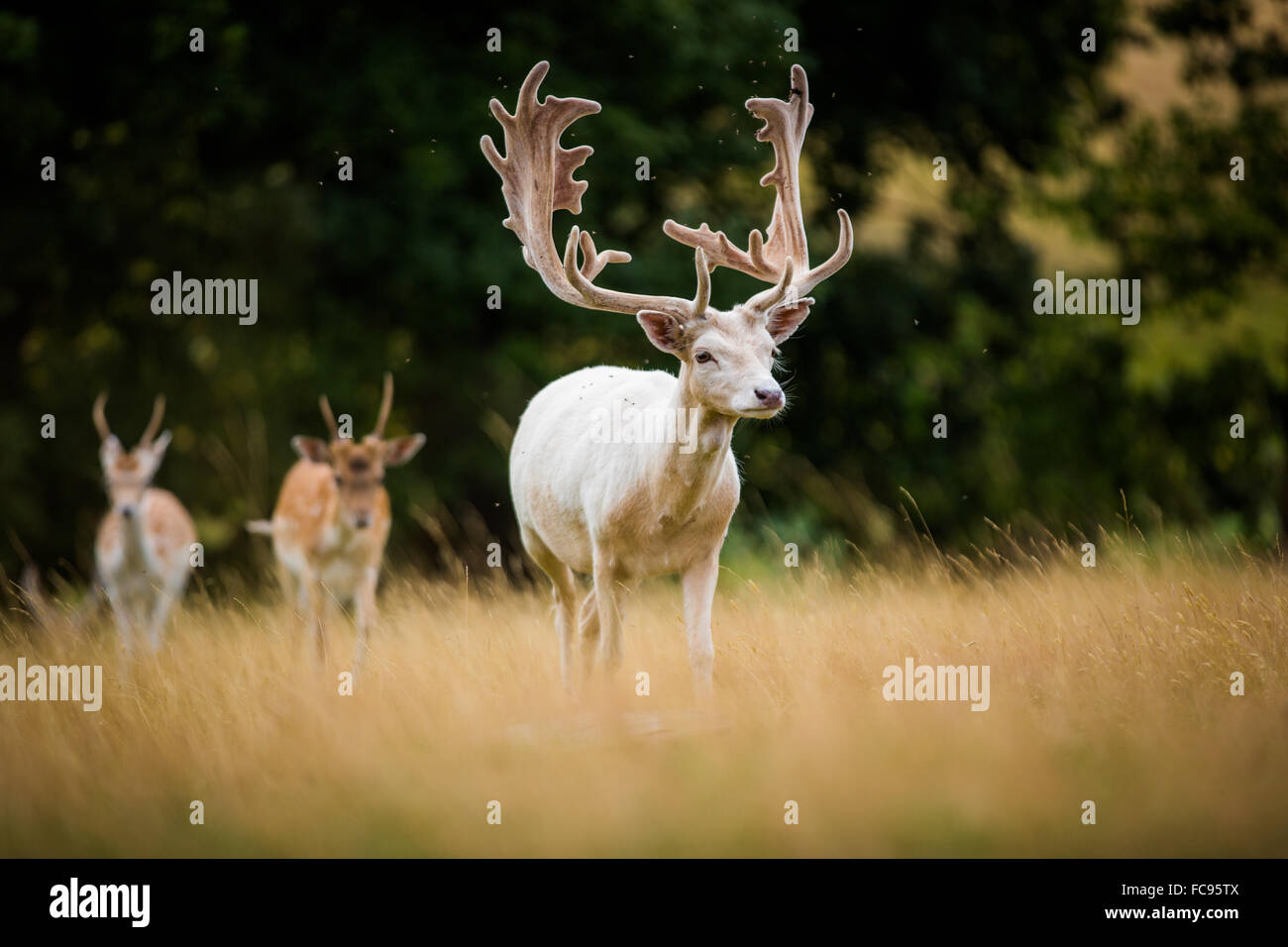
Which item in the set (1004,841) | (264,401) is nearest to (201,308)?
(264,401)

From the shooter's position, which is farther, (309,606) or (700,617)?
(309,606)

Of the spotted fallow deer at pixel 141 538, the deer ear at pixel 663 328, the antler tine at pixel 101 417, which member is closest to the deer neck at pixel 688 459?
the deer ear at pixel 663 328

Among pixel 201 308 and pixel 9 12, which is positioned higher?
pixel 9 12

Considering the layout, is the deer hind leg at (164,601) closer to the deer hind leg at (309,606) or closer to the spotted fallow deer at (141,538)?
the spotted fallow deer at (141,538)

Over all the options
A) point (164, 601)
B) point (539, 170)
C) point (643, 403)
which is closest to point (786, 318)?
point (643, 403)

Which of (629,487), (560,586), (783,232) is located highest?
(783,232)

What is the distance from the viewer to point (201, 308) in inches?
484

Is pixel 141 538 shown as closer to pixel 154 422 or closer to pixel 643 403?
pixel 154 422

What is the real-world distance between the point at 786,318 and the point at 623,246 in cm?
726

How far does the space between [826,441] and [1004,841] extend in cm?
999

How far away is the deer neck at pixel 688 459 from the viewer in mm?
5363

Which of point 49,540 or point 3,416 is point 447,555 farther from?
point 49,540

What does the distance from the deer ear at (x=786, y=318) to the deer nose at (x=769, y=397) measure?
2.07 ft

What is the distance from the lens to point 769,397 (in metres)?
4.97
